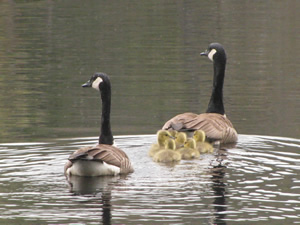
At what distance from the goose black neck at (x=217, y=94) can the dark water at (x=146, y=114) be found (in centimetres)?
78

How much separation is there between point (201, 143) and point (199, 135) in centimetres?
31

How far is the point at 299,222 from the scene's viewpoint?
34.7 ft

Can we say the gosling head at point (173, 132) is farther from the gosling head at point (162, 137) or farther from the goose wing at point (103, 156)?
the goose wing at point (103, 156)

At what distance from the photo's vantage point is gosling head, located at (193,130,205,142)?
15625 millimetres

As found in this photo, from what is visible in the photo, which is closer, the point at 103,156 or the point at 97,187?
the point at 97,187

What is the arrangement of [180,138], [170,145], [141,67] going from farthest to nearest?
[141,67] → [180,138] → [170,145]

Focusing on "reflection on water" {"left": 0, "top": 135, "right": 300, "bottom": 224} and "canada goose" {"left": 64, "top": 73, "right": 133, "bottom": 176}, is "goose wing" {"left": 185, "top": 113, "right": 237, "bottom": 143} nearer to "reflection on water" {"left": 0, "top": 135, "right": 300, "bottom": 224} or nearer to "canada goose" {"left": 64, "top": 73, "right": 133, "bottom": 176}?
"reflection on water" {"left": 0, "top": 135, "right": 300, "bottom": 224}

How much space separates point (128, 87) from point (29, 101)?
3646 millimetres

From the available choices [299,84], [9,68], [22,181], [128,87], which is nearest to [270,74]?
[299,84]

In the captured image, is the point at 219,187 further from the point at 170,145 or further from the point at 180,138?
the point at 180,138

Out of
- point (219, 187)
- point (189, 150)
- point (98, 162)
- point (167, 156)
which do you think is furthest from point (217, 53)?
point (219, 187)

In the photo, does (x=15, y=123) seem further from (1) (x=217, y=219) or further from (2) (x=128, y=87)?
(1) (x=217, y=219)

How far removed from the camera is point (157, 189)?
12.1m

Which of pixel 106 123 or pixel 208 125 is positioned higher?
pixel 106 123
